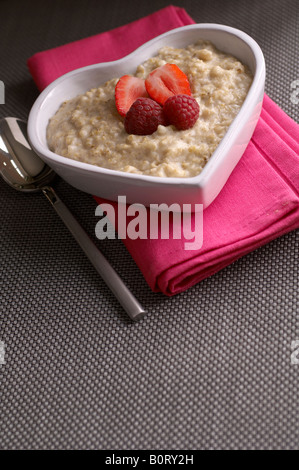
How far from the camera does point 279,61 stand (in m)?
1.54

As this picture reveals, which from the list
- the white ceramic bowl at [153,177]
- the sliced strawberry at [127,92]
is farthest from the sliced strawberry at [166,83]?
the white ceramic bowl at [153,177]

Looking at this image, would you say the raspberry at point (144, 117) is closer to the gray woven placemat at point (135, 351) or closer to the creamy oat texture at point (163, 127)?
the creamy oat texture at point (163, 127)

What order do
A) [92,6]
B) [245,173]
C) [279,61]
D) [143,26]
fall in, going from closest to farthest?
1. [245,173]
2. [279,61]
3. [143,26]
4. [92,6]

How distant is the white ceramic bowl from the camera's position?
109 centimetres

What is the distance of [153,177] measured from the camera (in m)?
1.08

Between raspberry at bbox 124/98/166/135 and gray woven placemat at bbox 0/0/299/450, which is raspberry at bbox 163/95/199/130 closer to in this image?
raspberry at bbox 124/98/166/135

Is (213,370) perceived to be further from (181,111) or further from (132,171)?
(181,111)

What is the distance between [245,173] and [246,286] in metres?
0.29

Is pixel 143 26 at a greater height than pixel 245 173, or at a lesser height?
greater

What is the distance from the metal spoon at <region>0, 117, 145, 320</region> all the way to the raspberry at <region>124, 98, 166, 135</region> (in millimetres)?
291

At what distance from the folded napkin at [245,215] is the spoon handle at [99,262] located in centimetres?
6

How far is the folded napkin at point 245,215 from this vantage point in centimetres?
112

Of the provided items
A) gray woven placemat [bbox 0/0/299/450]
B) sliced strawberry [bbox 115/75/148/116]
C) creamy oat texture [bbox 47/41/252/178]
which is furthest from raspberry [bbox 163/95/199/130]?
gray woven placemat [bbox 0/0/299/450]
